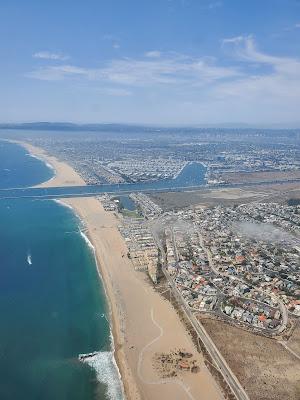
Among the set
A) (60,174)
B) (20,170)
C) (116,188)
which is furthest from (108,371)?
(20,170)

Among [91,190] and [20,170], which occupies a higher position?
[20,170]

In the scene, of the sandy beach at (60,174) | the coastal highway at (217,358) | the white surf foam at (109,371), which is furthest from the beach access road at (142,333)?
the sandy beach at (60,174)

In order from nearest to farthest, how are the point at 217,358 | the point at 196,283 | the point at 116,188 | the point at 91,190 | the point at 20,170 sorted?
the point at 217,358 → the point at 196,283 → the point at 91,190 → the point at 116,188 → the point at 20,170

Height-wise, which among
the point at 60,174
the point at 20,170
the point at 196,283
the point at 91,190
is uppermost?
the point at 60,174

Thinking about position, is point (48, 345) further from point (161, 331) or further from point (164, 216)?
point (164, 216)

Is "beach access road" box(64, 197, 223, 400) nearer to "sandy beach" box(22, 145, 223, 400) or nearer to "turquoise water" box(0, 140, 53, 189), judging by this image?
"sandy beach" box(22, 145, 223, 400)

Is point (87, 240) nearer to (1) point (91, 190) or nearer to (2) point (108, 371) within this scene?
(2) point (108, 371)

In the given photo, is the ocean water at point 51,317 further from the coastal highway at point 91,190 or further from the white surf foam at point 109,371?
the coastal highway at point 91,190
